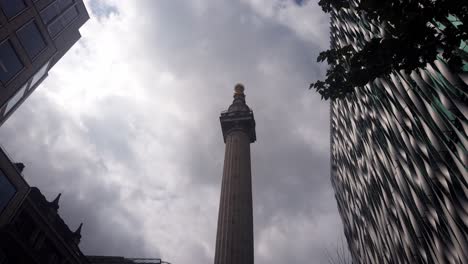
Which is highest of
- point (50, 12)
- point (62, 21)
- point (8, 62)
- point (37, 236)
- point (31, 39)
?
point (62, 21)

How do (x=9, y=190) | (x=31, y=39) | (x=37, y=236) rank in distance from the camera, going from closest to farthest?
(x=9, y=190) → (x=31, y=39) → (x=37, y=236)

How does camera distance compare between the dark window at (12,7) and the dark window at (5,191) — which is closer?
the dark window at (12,7)

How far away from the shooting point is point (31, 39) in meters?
27.6

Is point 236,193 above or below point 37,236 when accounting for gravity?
above

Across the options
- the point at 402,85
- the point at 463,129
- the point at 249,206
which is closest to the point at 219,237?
the point at 249,206

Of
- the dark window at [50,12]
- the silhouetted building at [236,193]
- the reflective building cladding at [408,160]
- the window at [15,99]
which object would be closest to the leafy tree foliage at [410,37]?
the reflective building cladding at [408,160]

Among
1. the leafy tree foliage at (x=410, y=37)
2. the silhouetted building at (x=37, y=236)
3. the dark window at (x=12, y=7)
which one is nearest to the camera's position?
the leafy tree foliage at (x=410, y=37)

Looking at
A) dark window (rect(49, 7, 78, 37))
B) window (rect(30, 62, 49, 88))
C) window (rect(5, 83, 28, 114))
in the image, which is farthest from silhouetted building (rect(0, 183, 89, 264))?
dark window (rect(49, 7, 78, 37))

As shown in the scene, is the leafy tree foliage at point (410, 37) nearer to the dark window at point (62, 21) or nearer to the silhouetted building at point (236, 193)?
the silhouetted building at point (236, 193)

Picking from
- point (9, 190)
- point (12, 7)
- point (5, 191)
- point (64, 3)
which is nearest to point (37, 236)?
point (9, 190)

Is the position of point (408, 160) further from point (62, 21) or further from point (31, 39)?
point (62, 21)

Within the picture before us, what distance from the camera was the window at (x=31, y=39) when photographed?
26370 millimetres

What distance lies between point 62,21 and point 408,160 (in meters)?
34.2

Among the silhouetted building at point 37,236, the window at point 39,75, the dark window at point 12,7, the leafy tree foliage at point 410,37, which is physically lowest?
the leafy tree foliage at point 410,37
